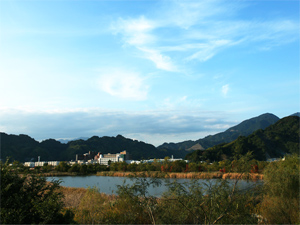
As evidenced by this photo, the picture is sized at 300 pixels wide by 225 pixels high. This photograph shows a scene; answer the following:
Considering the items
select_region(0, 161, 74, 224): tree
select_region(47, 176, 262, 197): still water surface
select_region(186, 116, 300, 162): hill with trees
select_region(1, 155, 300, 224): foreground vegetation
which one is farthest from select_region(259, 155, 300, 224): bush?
select_region(186, 116, 300, 162): hill with trees

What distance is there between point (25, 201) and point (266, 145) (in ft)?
493

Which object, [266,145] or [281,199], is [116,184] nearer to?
[281,199]

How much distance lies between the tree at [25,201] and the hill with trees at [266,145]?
107m

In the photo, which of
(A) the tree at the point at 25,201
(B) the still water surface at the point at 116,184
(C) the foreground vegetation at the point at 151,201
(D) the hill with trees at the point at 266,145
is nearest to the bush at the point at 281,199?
(B) the still water surface at the point at 116,184

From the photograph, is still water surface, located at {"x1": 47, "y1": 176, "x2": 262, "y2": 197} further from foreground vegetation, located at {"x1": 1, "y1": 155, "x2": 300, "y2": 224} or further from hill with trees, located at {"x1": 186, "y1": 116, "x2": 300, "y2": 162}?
hill with trees, located at {"x1": 186, "y1": 116, "x2": 300, "y2": 162}

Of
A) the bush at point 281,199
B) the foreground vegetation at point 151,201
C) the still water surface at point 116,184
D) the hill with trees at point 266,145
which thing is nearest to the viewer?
the foreground vegetation at point 151,201

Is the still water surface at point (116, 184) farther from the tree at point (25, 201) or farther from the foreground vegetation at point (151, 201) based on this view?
the tree at point (25, 201)

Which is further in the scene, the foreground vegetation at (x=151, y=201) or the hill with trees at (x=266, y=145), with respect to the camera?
the hill with trees at (x=266, y=145)

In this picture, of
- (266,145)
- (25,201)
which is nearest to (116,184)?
(25,201)

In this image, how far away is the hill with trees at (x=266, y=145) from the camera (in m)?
121

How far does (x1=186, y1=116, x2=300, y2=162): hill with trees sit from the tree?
107 m

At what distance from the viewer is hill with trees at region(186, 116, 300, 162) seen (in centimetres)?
12144

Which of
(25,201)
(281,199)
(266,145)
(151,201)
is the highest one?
(266,145)

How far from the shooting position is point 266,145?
139 metres
